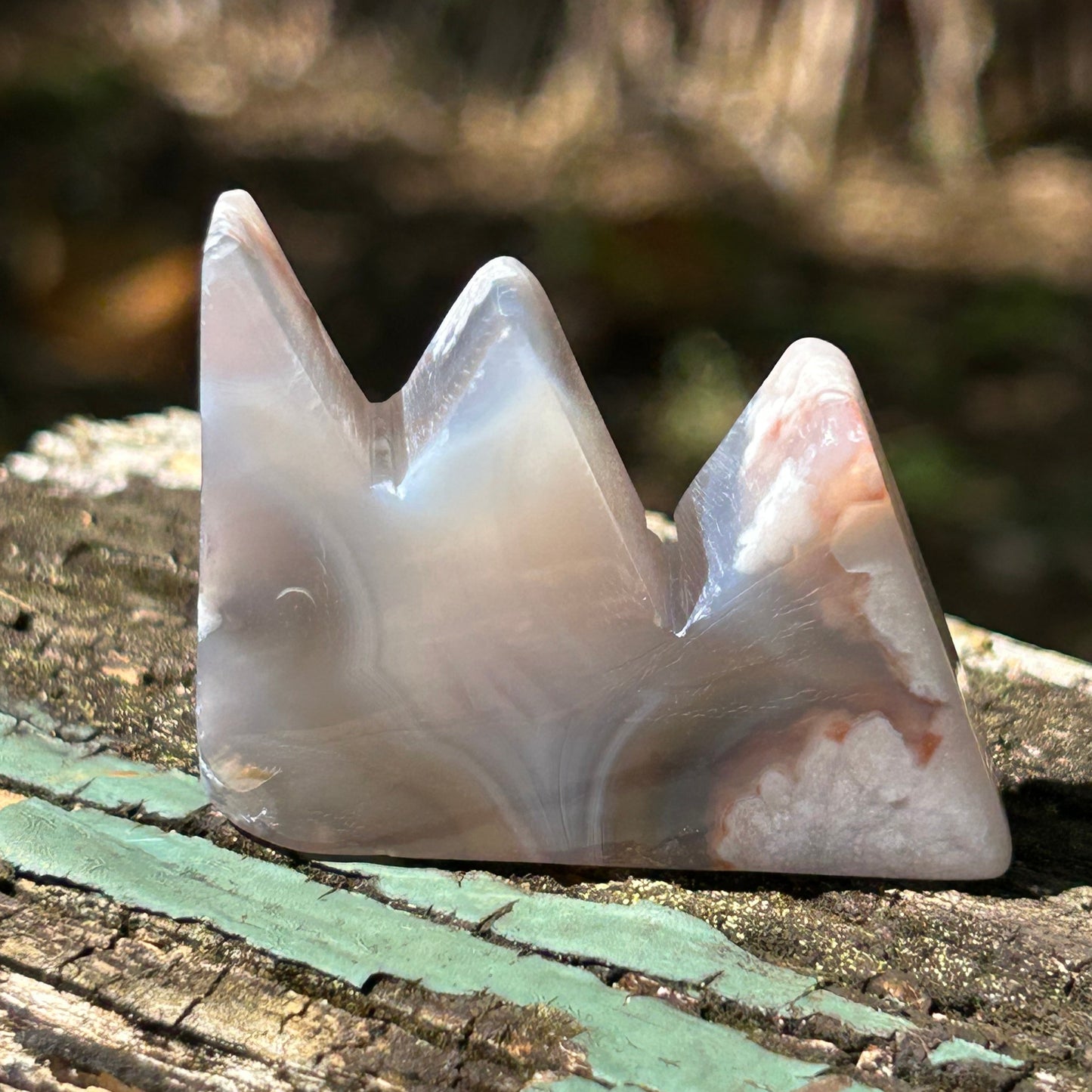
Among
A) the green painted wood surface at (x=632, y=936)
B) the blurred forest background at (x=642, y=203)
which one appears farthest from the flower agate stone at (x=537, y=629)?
the blurred forest background at (x=642, y=203)

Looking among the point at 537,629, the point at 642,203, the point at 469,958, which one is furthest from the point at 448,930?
the point at 642,203

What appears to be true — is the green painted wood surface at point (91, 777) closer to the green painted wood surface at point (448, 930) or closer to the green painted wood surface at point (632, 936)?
the green painted wood surface at point (448, 930)

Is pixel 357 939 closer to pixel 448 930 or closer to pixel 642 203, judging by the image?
pixel 448 930

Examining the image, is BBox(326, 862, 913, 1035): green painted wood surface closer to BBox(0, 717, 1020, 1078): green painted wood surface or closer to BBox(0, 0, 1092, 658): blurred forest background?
BBox(0, 717, 1020, 1078): green painted wood surface

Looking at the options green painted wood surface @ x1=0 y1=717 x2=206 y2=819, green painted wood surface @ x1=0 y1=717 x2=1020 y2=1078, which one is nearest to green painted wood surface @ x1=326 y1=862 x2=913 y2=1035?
green painted wood surface @ x1=0 y1=717 x2=1020 y2=1078

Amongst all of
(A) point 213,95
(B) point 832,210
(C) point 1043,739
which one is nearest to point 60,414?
(A) point 213,95

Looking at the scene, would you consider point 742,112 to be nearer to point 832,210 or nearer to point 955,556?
point 832,210
